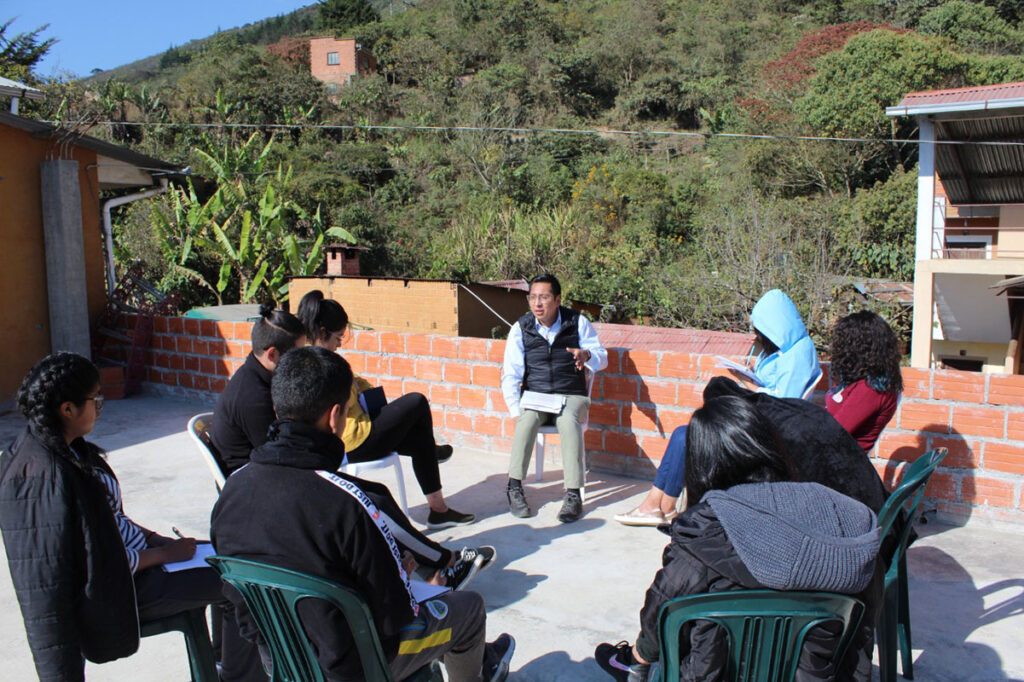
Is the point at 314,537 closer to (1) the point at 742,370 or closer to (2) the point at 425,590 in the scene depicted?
(2) the point at 425,590

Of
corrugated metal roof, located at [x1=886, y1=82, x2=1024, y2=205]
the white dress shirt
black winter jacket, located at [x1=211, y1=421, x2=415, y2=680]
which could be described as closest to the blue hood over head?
the white dress shirt

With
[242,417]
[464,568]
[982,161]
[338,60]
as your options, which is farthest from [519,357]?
[338,60]

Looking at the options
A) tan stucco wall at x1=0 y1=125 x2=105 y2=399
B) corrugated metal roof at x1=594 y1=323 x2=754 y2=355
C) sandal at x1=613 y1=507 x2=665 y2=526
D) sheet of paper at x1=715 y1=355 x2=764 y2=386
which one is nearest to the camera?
sheet of paper at x1=715 y1=355 x2=764 y2=386

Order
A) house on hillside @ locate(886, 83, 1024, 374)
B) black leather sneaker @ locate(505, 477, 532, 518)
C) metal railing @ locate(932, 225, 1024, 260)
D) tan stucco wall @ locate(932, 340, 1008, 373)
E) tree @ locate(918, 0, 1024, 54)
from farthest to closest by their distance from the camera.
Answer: tree @ locate(918, 0, 1024, 54), tan stucco wall @ locate(932, 340, 1008, 373), metal railing @ locate(932, 225, 1024, 260), house on hillside @ locate(886, 83, 1024, 374), black leather sneaker @ locate(505, 477, 532, 518)

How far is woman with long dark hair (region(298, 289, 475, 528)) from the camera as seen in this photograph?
3840 mm

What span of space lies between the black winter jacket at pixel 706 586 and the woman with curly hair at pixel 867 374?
171 centimetres

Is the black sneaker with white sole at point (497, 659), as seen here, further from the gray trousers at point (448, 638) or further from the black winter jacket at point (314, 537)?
the black winter jacket at point (314, 537)

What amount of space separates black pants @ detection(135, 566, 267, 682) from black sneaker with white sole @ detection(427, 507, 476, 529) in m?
1.70

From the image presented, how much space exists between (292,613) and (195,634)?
2.51 ft

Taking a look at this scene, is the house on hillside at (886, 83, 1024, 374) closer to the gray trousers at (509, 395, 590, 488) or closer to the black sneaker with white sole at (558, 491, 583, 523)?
the gray trousers at (509, 395, 590, 488)

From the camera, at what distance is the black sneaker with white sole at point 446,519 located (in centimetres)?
425

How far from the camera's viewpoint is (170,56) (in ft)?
256

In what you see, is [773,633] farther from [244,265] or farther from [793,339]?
[244,265]

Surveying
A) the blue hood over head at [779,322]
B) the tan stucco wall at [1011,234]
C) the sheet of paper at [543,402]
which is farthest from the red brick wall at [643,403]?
the tan stucco wall at [1011,234]
